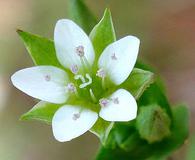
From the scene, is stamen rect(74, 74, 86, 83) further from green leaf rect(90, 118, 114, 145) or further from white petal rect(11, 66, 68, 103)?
green leaf rect(90, 118, 114, 145)

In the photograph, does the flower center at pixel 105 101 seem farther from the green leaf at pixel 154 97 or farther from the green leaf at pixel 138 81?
the green leaf at pixel 154 97

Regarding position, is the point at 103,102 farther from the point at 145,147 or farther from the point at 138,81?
the point at 145,147

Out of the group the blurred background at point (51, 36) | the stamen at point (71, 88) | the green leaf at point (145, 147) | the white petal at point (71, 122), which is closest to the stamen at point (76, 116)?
the white petal at point (71, 122)

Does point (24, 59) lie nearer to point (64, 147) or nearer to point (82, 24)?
point (64, 147)

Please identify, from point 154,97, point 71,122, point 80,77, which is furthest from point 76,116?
point 154,97

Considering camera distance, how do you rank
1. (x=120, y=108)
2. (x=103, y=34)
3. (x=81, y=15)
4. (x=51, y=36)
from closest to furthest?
1. (x=120, y=108)
2. (x=103, y=34)
3. (x=81, y=15)
4. (x=51, y=36)

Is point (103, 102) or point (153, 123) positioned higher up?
point (103, 102)

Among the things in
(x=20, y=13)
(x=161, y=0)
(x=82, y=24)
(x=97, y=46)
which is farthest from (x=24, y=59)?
(x=97, y=46)
